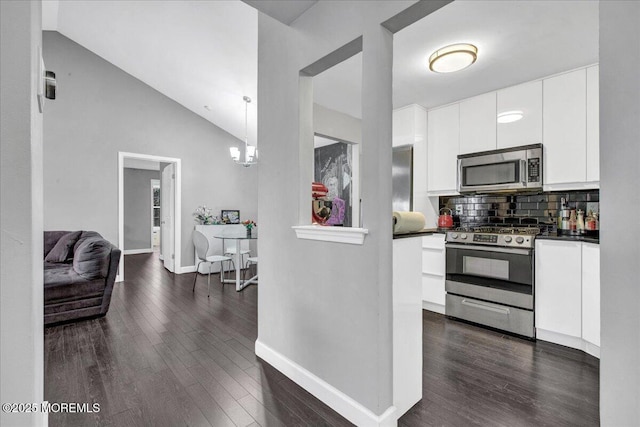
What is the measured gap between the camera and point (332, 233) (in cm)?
166

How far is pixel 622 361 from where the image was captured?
2.60 feet

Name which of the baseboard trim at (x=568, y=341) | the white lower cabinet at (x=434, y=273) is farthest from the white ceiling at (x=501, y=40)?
the baseboard trim at (x=568, y=341)

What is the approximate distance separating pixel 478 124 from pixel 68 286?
15.6ft

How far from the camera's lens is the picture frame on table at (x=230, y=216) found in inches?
232

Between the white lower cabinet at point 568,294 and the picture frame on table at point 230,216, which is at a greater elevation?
the picture frame on table at point 230,216

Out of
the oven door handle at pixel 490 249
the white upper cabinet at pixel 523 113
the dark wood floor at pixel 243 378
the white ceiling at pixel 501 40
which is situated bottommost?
the dark wood floor at pixel 243 378

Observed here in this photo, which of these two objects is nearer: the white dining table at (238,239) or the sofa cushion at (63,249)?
the sofa cushion at (63,249)

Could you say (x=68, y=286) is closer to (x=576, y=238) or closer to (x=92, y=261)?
(x=92, y=261)

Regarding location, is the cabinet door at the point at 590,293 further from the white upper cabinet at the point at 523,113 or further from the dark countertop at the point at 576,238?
the white upper cabinet at the point at 523,113

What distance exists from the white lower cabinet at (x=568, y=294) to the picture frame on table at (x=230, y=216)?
5087 mm

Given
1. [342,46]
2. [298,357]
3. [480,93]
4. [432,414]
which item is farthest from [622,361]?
[480,93]

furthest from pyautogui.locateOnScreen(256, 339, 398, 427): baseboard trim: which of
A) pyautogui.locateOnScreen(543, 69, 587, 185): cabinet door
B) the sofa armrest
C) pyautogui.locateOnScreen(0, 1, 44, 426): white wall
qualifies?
pyautogui.locateOnScreen(543, 69, 587, 185): cabinet door

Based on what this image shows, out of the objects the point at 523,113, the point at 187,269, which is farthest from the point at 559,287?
the point at 187,269

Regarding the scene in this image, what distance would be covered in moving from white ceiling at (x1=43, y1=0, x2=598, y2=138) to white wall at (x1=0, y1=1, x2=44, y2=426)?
1430 mm
